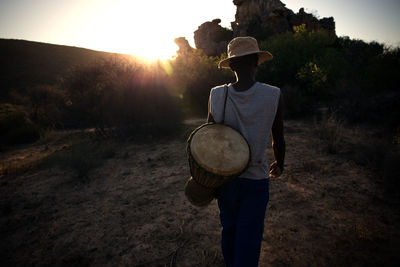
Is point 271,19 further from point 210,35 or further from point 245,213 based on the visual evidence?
point 245,213

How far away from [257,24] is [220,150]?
3841 centimetres

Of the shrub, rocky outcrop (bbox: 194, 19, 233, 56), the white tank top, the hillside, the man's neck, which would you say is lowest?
the shrub

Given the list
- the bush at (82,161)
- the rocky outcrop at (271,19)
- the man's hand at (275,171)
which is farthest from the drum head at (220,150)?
the rocky outcrop at (271,19)

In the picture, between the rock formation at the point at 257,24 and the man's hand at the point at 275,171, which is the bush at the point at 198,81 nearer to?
the man's hand at the point at 275,171

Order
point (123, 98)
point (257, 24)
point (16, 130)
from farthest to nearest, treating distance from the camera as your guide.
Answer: point (257, 24), point (16, 130), point (123, 98)

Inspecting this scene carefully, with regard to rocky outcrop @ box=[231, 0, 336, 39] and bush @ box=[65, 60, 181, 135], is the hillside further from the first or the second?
rocky outcrop @ box=[231, 0, 336, 39]

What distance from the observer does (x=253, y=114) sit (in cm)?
135

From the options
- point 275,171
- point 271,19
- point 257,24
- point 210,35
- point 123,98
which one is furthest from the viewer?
point 210,35

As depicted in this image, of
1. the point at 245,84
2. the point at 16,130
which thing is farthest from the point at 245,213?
the point at 16,130

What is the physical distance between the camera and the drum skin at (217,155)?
1.33m

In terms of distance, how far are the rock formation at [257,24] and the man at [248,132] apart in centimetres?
3403

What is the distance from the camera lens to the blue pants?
1.34m

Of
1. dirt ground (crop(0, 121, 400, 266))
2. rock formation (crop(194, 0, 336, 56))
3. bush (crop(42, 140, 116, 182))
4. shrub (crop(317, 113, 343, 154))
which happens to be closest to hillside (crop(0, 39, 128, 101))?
rock formation (crop(194, 0, 336, 56))

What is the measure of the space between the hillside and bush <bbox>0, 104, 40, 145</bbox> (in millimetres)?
17159
